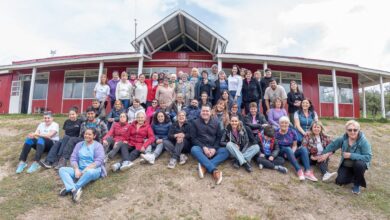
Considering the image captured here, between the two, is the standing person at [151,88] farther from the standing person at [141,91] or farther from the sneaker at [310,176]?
the sneaker at [310,176]

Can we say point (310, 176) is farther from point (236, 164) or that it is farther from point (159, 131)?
point (159, 131)

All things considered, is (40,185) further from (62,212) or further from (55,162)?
(62,212)

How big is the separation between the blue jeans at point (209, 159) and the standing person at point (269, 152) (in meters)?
0.73

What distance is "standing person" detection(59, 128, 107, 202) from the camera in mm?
4349

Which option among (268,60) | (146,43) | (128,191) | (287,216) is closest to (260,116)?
(287,216)

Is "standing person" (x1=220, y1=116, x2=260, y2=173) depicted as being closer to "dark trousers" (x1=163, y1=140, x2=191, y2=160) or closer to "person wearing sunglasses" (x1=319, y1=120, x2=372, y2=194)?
"dark trousers" (x1=163, y1=140, x2=191, y2=160)

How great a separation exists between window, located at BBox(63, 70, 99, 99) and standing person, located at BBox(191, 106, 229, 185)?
1110cm

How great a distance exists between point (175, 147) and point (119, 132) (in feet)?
4.46

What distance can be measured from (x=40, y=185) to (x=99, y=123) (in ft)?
5.59

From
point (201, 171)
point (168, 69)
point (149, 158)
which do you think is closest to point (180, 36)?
point (168, 69)

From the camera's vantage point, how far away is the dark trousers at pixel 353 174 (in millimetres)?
4389

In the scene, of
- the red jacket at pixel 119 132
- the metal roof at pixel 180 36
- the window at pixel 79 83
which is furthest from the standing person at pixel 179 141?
the window at pixel 79 83

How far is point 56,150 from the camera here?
18.3 ft

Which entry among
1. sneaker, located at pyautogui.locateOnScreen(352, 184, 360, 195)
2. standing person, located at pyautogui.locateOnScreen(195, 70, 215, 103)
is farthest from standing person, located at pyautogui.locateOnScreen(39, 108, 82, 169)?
sneaker, located at pyautogui.locateOnScreen(352, 184, 360, 195)
